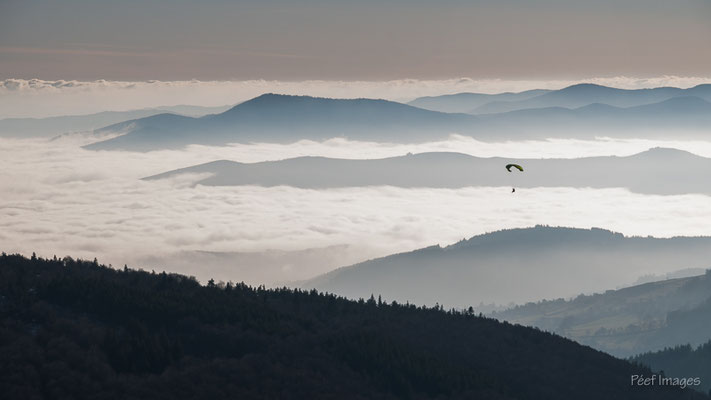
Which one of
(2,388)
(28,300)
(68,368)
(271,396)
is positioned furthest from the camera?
(28,300)

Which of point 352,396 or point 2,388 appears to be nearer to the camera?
point 2,388

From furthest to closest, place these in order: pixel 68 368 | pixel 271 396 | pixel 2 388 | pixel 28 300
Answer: pixel 28 300 → pixel 271 396 → pixel 68 368 → pixel 2 388

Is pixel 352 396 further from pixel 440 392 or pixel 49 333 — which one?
pixel 49 333

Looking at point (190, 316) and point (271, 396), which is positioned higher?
point (190, 316)

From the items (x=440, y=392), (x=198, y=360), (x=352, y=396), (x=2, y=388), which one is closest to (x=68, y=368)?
(x=2, y=388)

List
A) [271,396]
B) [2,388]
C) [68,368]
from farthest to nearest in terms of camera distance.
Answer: [271,396]
[68,368]
[2,388]

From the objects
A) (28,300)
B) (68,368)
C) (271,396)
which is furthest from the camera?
(28,300)

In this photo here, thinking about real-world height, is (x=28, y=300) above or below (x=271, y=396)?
above

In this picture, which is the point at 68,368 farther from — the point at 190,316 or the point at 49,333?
the point at 190,316

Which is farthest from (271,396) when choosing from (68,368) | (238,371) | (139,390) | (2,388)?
(2,388)
